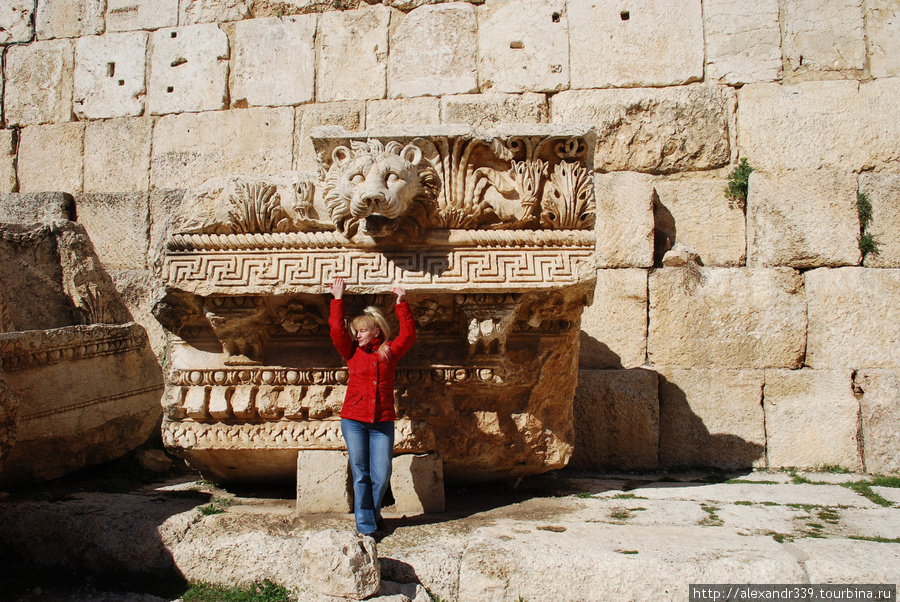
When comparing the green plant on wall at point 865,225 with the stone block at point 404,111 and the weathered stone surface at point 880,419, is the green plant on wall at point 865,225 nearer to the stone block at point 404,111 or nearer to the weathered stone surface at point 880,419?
the weathered stone surface at point 880,419

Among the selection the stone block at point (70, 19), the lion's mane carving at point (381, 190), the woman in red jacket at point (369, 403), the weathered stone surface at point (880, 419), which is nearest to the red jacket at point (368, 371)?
the woman in red jacket at point (369, 403)

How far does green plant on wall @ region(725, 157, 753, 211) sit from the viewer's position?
493cm

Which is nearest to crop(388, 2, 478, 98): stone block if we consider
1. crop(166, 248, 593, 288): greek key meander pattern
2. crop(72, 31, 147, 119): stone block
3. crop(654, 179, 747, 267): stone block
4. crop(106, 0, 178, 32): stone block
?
crop(654, 179, 747, 267): stone block

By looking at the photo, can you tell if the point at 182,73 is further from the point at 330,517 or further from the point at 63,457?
the point at 330,517

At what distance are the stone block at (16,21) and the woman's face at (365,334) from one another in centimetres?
535

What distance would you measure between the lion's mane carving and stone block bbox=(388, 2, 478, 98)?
252 cm

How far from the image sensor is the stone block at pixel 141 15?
589cm

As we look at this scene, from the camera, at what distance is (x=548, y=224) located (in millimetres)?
3152

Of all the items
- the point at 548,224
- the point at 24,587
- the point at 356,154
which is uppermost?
the point at 356,154

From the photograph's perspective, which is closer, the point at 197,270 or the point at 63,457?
the point at 197,270

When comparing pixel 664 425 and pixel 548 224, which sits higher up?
pixel 548 224

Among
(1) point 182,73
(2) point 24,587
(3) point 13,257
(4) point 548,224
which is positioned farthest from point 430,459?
(1) point 182,73

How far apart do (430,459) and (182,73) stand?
440 cm

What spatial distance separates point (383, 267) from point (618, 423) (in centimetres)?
240
